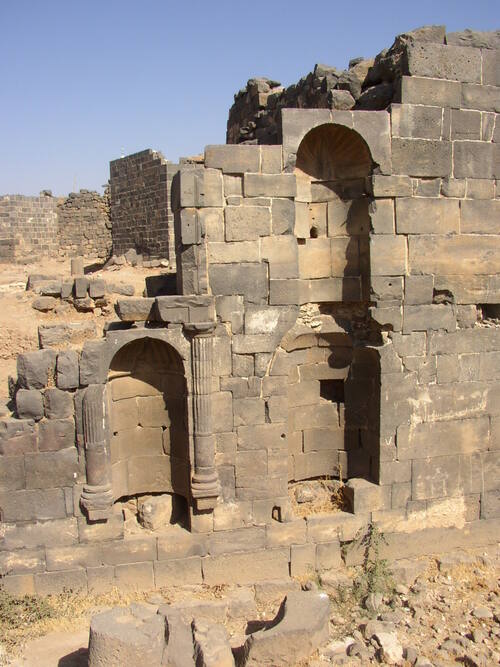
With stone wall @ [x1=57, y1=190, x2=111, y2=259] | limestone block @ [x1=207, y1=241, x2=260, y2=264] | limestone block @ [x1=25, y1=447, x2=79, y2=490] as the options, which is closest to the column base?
limestone block @ [x1=25, y1=447, x2=79, y2=490]

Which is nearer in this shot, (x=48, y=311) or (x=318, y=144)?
(x=318, y=144)

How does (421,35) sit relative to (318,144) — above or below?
above

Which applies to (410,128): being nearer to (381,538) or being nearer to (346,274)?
(346,274)

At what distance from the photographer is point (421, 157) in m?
6.87

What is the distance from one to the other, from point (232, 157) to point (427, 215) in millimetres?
2306

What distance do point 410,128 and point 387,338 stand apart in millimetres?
2362

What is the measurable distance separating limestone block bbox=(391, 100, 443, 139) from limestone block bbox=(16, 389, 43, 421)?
15.7ft

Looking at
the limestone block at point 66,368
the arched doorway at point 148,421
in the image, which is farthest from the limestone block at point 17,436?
the arched doorway at point 148,421

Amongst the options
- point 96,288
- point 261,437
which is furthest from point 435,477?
point 96,288

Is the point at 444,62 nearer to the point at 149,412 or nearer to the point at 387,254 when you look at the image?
the point at 387,254

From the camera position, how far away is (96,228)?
25156 millimetres

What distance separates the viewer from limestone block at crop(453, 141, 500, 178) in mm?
6984

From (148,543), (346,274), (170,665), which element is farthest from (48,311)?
(170,665)

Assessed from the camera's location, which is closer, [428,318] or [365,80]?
[428,318]
